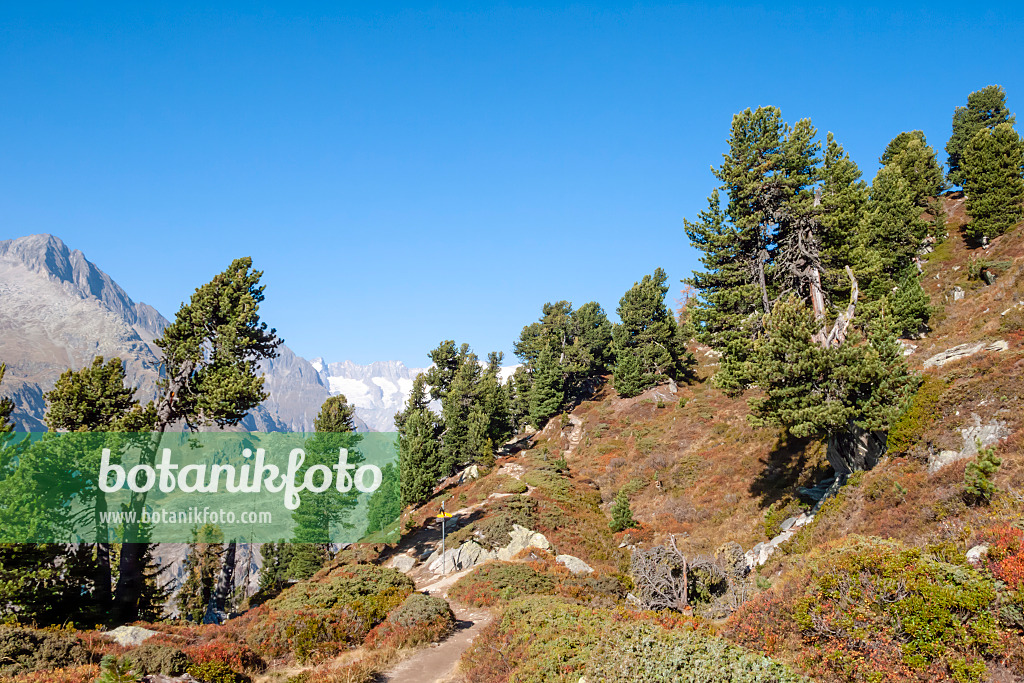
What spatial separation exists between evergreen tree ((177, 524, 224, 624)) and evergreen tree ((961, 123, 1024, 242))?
70412 millimetres

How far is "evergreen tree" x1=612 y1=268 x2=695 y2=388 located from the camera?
186 feet

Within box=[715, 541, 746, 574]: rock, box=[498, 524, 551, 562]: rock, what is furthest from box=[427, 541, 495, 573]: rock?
box=[715, 541, 746, 574]: rock

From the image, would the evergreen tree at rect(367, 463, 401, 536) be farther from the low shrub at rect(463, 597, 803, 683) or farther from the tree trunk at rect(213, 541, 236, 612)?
the low shrub at rect(463, 597, 803, 683)

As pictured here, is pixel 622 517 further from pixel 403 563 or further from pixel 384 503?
pixel 384 503

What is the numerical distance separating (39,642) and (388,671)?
7938 mm

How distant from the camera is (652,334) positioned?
57906 mm

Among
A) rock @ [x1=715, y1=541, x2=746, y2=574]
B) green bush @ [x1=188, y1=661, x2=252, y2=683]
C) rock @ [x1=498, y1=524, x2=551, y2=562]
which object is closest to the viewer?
green bush @ [x1=188, y1=661, x2=252, y2=683]

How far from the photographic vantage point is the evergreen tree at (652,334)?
56594mm

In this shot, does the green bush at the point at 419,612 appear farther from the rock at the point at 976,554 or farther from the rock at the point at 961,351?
the rock at the point at 961,351

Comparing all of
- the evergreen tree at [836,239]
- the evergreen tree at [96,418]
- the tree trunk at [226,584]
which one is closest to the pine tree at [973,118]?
the evergreen tree at [836,239]

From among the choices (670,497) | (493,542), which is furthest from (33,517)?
(670,497)

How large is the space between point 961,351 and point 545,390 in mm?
42368

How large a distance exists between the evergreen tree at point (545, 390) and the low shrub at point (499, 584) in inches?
1426

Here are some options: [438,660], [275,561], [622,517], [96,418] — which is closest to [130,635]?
[438,660]
